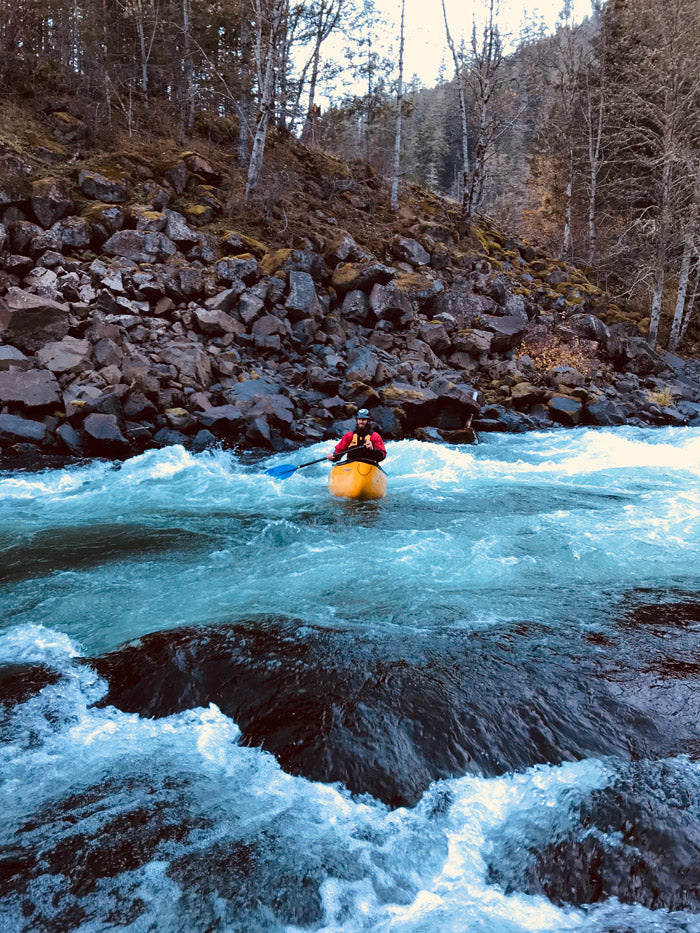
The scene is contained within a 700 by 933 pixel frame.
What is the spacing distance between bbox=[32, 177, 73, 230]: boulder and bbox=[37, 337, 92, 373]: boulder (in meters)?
3.94

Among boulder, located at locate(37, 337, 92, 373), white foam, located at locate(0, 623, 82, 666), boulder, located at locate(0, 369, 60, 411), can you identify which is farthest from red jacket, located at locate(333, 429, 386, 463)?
boulder, located at locate(37, 337, 92, 373)

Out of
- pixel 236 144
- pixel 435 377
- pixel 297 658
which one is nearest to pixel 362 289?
pixel 435 377

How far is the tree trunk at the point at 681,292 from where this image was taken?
60.3 ft

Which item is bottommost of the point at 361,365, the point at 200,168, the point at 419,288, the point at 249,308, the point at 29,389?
the point at 29,389

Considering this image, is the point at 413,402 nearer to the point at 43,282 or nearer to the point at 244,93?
the point at 43,282

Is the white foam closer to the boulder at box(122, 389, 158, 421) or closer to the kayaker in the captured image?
the kayaker

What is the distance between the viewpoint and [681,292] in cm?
1891

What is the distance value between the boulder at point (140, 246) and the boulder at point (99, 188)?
143 cm

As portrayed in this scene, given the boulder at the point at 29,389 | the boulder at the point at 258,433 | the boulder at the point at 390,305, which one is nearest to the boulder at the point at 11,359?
the boulder at the point at 29,389

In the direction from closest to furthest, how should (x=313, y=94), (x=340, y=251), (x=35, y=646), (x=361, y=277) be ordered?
(x=35, y=646) < (x=361, y=277) < (x=340, y=251) < (x=313, y=94)

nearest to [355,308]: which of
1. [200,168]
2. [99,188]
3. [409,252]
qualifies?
[409,252]

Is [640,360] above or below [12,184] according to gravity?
below

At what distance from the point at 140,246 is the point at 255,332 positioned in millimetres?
3554

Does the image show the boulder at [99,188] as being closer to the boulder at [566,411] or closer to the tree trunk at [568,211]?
the boulder at [566,411]
